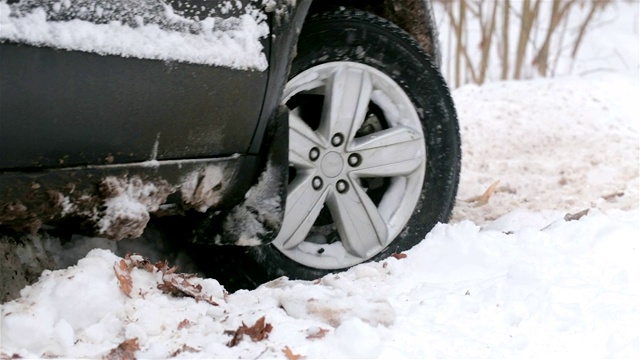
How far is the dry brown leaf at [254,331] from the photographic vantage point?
246cm

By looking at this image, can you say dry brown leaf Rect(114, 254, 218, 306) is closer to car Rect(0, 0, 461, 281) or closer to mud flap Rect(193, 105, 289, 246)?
car Rect(0, 0, 461, 281)

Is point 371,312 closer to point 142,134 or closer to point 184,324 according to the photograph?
point 184,324

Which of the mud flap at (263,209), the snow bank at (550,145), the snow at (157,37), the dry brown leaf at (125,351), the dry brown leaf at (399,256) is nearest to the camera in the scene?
the snow at (157,37)

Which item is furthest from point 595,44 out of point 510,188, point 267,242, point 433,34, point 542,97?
point 267,242

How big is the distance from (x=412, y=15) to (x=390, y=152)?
0.69 m

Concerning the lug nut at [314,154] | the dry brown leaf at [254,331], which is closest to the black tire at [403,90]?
the lug nut at [314,154]

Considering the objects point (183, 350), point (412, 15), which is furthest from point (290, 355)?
point (412, 15)

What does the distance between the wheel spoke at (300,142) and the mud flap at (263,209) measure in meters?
0.20

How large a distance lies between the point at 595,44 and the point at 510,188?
858cm

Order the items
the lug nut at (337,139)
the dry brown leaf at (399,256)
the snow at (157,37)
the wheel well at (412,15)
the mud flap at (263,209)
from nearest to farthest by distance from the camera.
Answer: the snow at (157,37), the mud flap at (263,209), the dry brown leaf at (399,256), the lug nut at (337,139), the wheel well at (412,15)

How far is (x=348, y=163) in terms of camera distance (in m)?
3.39

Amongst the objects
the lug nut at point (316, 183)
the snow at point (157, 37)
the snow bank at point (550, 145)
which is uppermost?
the snow at point (157, 37)

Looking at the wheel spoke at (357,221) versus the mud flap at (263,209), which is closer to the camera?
the mud flap at (263,209)

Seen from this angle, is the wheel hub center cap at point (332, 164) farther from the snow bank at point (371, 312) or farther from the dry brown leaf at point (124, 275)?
the dry brown leaf at point (124, 275)
